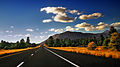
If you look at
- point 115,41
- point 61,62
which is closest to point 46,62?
point 61,62

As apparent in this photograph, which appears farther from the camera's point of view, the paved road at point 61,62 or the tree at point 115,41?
the tree at point 115,41

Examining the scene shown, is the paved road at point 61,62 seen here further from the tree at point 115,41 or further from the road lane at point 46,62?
the tree at point 115,41

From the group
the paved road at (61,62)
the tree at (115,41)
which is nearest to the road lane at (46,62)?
the paved road at (61,62)

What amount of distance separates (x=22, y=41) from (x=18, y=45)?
19.5ft

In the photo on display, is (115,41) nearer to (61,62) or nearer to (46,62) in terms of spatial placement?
(61,62)

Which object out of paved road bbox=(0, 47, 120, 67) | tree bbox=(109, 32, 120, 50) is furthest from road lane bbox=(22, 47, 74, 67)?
tree bbox=(109, 32, 120, 50)

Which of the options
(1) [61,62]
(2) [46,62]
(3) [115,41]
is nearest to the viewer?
(1) [61,62]

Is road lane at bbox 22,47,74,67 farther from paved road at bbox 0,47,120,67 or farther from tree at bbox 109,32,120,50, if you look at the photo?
tree at bbox 109,32,120,50

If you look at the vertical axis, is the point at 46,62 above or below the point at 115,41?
below

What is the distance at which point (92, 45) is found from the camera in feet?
132

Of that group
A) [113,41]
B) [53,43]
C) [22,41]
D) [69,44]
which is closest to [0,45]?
[22,41]

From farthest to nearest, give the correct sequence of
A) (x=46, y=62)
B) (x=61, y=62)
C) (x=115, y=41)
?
(x=115, y=41) → (x=46, y=62) → (x=61, y=62)

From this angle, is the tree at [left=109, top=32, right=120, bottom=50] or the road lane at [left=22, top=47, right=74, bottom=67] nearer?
the road lane at [left=22, top=47, right=74, bottom=67]

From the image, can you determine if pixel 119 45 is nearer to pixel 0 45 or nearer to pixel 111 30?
pixel 111 30
